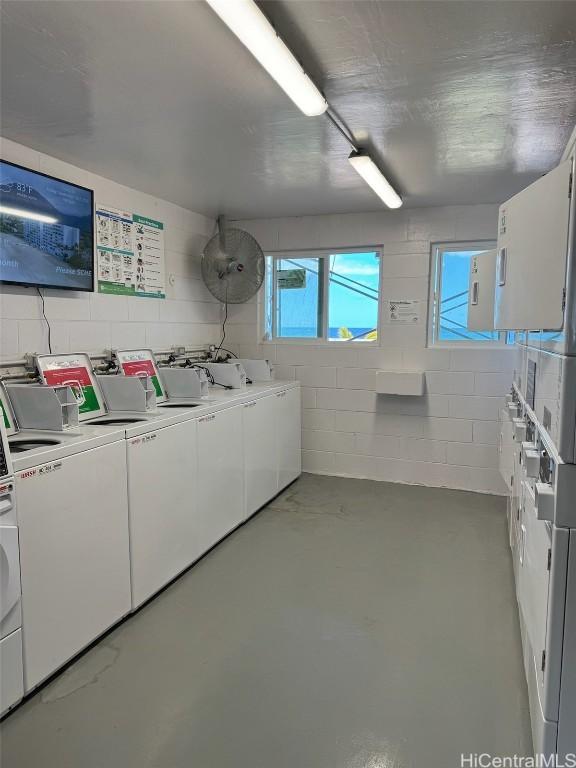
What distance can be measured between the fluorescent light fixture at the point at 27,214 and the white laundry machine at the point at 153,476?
2.58 feet

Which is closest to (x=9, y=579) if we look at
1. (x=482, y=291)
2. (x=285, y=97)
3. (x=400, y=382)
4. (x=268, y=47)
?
(x=268, y=47)

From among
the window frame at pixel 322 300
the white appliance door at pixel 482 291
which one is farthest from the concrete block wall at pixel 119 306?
the white appliance door at pixel 482 291

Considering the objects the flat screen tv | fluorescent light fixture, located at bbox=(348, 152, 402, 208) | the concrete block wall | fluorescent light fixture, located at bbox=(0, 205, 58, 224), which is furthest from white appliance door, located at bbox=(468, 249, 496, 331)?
fluorescent light fixture, located at bbox=(0, 205, 58, 224)

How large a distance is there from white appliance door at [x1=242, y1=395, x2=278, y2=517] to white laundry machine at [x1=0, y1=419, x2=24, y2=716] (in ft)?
6.61

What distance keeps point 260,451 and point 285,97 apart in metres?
2.55

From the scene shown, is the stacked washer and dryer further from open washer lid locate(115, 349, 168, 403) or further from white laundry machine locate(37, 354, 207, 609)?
open washer lid locate(115, 349, 168, 403)

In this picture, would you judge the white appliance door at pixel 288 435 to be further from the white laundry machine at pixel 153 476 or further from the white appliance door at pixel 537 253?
the white appliance door at pixel 537 253

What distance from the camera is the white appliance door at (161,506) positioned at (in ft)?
8.66

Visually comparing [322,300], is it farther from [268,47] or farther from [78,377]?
[268,47]

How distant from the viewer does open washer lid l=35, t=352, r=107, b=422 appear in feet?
9.85

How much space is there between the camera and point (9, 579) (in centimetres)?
188

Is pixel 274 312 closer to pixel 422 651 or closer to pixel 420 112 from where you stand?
pixel 420 112

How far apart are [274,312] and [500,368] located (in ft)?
7.36

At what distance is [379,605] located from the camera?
276 cm
